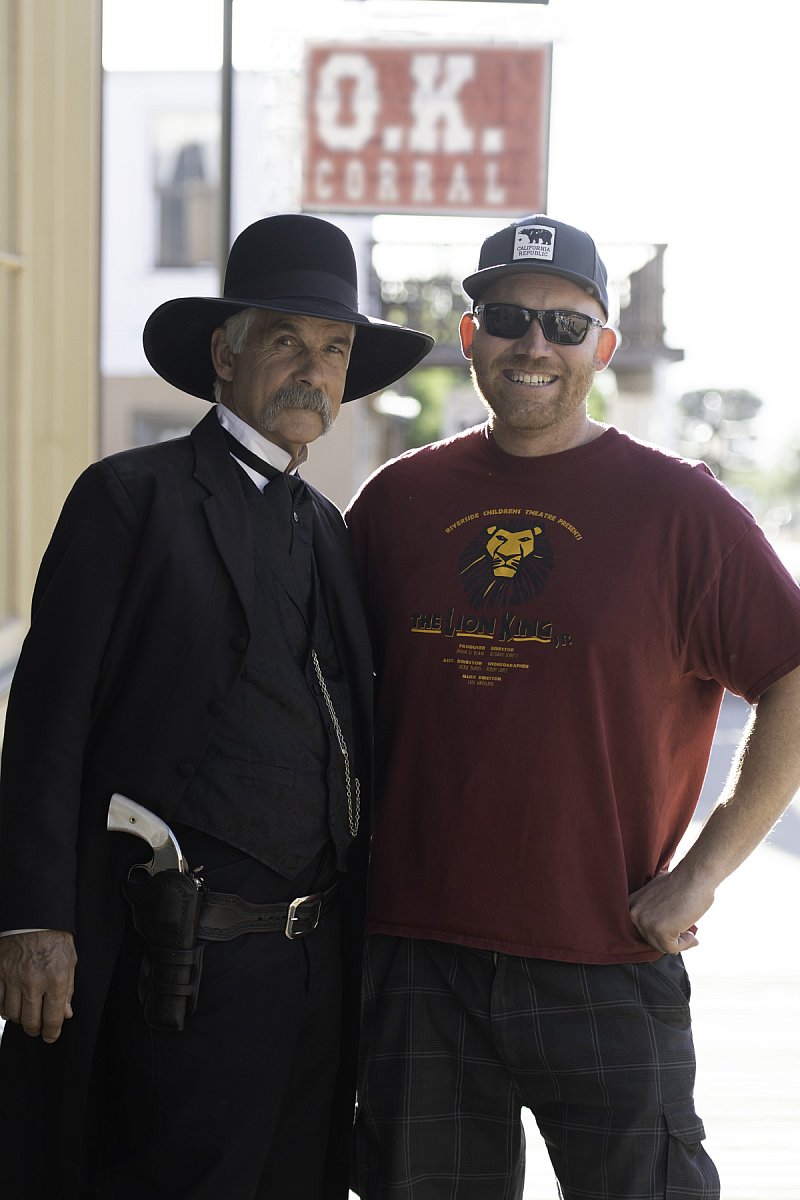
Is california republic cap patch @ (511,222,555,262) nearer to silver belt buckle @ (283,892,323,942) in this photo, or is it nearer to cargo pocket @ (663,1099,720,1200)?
silver belt buckle @ (283,892,323,942)

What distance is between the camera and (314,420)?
8.93ft

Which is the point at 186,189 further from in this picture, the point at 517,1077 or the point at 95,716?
the point at 517,1077

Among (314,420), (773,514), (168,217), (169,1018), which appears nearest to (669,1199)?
(169,1018)

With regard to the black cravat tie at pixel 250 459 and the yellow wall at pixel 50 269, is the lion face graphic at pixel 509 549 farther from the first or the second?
the yellow wall at pixel 50 269

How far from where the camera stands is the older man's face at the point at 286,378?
2.69 meters

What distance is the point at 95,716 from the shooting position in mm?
2414

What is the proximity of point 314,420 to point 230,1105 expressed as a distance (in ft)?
4.21

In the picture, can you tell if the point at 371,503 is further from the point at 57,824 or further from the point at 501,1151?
the point at 501,1151

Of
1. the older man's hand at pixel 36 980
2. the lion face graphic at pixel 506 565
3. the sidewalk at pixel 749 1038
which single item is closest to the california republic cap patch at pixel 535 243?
the lion face graphic at pixel 506 565

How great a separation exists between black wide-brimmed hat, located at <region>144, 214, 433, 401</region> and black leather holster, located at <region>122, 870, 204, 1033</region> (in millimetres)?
1091

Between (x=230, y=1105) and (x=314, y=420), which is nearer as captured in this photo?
(x=230, y=1105)

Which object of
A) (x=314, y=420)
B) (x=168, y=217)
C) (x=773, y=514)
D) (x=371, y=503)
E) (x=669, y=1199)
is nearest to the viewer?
(x=669, y=1199)

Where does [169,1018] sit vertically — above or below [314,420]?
below

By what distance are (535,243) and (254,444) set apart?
681mm
